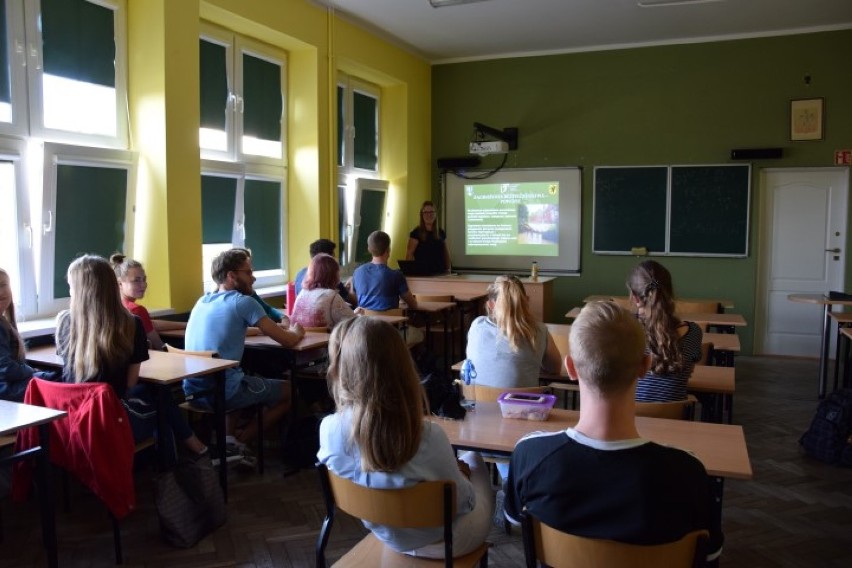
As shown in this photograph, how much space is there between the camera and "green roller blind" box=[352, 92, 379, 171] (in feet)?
24.5

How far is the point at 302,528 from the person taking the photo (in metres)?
3.13

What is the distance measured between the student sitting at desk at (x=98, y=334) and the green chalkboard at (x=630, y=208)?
5.81 meters

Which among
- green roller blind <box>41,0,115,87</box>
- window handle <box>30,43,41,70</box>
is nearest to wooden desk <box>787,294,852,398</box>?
green roller blind <box>41,0,115,87</box>

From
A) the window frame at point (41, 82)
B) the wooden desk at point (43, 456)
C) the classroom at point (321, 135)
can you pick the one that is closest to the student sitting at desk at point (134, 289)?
the classroom at point (321, 135)

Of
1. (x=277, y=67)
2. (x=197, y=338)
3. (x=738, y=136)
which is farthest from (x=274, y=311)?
(x=738, y=136)

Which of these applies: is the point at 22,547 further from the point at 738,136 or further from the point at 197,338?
the point at 738,136

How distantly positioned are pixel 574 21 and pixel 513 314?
470 centimetres

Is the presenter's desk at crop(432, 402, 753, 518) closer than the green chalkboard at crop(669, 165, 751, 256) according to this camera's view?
Yes

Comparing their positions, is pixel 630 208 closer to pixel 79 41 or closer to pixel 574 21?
pixel 574 21

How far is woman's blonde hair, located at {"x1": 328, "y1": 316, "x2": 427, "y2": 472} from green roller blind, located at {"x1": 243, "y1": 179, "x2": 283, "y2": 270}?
4.44 m

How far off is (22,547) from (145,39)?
3.26 meters

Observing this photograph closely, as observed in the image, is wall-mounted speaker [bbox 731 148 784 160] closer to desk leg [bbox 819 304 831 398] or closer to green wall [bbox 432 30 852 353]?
green wall [bbox 432 30 852 353]

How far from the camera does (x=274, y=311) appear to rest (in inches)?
181

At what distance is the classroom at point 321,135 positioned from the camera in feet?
13.9
